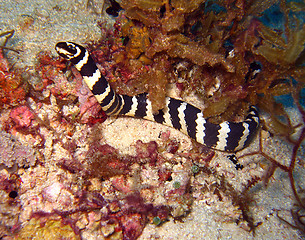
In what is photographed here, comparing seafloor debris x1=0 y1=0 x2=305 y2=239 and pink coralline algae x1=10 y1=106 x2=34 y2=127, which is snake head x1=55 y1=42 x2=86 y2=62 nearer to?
seafloor debris x1=0 y1=0 x2=305 y2=239

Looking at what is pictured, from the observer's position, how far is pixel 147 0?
296cm

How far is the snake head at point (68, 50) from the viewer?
2891 millimetres

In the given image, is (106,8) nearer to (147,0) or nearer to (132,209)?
(147,0)

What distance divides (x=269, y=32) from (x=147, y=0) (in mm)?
2114

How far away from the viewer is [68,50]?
291cm

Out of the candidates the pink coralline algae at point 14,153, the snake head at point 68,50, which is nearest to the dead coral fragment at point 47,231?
the pink coralline algae at point 14,153

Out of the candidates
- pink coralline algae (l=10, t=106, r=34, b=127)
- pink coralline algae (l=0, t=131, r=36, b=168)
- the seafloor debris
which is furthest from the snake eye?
pink coralline algae (l=0, t=131, r=36, b=168)

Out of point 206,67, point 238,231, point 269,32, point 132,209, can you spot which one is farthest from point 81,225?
point 269,32

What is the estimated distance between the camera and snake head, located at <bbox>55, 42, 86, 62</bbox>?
9.48 feet

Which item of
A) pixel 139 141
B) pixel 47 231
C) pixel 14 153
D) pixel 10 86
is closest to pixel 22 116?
pixel 10 86

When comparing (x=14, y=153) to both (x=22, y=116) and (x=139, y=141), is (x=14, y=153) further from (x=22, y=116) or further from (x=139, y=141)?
Result: (x=139, y=141)

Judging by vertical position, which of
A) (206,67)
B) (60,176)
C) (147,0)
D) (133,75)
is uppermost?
(147,0)

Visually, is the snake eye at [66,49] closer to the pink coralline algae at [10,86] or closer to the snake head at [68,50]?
the snake head at [68,50]

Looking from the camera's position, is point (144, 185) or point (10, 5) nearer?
point (144, 185)
